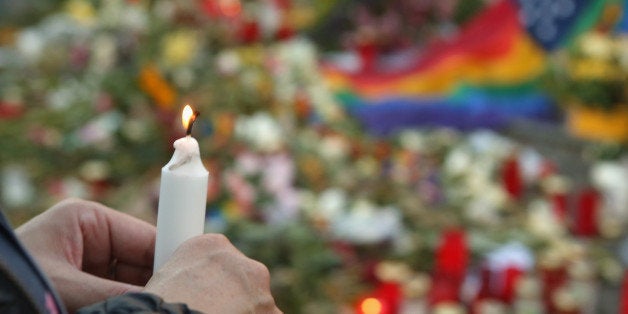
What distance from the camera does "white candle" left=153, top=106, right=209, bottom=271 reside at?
115cm

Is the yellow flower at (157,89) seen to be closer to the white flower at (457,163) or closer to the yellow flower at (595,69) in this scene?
the white flower at (457,163)

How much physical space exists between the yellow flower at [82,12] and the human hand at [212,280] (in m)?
4.49

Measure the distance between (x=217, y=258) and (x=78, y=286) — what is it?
21 centimetres

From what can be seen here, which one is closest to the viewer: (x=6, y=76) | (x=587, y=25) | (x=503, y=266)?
(x=503, y=266)

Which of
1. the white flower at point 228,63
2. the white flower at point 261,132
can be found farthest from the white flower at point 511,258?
the white flower at point 228,63

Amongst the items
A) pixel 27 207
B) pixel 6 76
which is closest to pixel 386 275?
pixel 27 207

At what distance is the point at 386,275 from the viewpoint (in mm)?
3701

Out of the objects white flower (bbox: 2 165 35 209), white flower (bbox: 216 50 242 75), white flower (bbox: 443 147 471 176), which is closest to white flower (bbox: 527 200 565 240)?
white flower (bbox: 443 147 471 176)

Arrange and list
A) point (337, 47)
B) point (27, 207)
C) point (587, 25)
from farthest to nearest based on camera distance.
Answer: point (337, 47)
point (587, 25)
point (27, 207)

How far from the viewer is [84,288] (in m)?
1.29

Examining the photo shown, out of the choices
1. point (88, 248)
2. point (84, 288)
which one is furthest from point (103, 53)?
point (84, 288)

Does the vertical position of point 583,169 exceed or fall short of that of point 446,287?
it exceeds it

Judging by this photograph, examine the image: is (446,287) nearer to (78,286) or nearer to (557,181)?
(557,181)

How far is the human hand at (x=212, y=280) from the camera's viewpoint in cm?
113
